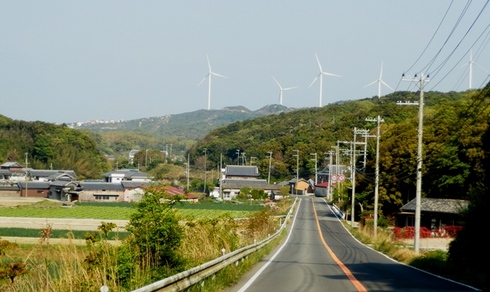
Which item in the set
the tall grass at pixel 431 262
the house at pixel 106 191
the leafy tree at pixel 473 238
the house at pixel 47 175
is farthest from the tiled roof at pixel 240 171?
the leafy tree at pixel 473 238

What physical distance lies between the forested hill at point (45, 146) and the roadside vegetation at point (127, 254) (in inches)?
4746

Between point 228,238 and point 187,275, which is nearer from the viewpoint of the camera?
point 187,275

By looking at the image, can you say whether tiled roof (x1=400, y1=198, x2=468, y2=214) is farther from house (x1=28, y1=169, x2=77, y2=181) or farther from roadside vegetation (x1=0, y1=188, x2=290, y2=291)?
house (x1=28, y1=169, x2=77, y2=181)

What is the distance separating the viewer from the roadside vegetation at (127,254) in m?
9.90

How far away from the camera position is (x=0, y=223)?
56906 mm

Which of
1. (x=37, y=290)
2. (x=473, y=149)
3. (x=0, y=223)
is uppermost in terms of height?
(x=473, y=149)

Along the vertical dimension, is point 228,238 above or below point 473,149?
below

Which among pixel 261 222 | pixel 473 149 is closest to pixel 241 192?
pixel 473 149

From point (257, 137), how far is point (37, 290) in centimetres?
18441

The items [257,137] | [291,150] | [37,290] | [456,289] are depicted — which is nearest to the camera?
[37,290]

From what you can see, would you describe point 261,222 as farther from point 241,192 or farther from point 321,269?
point 241,192

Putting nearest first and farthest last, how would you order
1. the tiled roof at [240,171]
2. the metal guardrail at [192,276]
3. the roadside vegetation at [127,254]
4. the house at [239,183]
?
1. the metal guardrail at [192,276]
2. the roadside vegetation at [127,254]
3. the house at [239,183]
4. the tiled roof at [240,171]

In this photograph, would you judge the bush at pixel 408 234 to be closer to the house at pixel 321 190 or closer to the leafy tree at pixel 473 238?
the leafy tree at pixel 473 238

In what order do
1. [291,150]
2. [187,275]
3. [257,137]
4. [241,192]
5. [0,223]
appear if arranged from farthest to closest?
[257,137], [291,150], [241,192], [0,223], [187,275]
